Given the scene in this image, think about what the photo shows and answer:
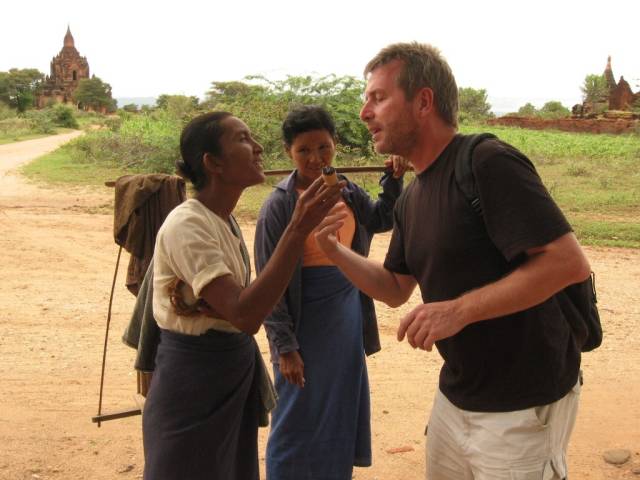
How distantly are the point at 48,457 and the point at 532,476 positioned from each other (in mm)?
2655

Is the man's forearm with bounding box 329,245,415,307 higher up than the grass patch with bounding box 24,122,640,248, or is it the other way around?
the man's forearm with bounding box 329,245,415,307

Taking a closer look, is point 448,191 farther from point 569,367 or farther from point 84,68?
point 84,68

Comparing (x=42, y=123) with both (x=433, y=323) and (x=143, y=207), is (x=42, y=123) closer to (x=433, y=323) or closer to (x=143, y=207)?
(x=143, y=207)

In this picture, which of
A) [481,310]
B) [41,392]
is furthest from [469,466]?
[41,392]

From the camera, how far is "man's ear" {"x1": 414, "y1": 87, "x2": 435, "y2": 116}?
1.95 metres

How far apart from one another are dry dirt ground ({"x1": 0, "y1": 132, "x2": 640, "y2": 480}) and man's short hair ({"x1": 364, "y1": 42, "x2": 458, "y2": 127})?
210cm

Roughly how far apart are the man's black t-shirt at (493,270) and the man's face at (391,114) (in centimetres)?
11

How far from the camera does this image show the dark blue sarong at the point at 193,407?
2115mm

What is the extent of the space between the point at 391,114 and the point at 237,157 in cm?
49

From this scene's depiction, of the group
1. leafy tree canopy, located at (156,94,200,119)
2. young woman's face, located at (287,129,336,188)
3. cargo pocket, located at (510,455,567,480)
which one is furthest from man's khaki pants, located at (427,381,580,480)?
leafy tree canopy, located at (156,94,200,119)

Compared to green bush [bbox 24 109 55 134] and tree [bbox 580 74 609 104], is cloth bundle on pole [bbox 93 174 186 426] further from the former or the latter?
tree [bbox 580 74 609 104]

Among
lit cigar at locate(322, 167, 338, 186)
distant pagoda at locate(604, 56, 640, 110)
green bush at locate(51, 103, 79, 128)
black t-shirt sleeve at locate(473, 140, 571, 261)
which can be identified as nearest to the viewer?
black t-shirt sleeve at locate(473, 140, 571, 261)

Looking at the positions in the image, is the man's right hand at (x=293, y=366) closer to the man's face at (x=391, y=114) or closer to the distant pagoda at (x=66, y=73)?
the man's face at (x=391, y=114)

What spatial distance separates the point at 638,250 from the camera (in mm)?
8414
